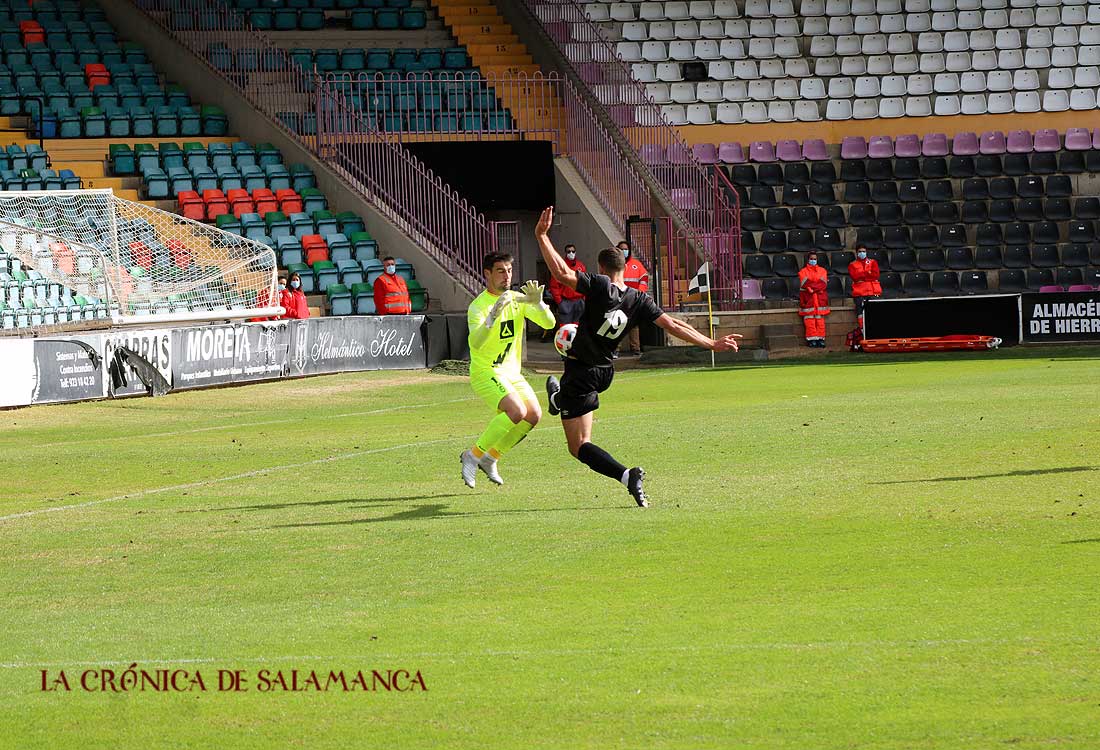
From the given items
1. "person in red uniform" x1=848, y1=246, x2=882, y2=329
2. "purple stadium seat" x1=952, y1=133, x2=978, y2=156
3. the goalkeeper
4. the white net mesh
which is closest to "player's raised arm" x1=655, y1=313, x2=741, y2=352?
the goalkeeper

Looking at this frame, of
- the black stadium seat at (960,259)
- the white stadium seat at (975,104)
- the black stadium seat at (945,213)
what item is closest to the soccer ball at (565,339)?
the black stadium seat at (960,259)

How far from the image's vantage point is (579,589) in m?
8.41

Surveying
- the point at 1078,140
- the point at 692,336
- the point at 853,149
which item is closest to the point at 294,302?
the point at 853,149

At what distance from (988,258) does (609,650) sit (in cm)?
2976

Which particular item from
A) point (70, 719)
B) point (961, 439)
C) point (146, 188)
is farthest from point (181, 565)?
point (146, 188)

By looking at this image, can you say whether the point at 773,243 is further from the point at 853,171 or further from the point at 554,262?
the point at 554,262

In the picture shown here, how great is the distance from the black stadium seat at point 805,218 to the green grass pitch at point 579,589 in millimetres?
18503

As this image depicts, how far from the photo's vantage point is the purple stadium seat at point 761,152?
37.0m

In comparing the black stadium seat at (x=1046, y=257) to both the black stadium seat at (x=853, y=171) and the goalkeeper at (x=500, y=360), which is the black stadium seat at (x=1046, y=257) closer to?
the black stadium seat at (x=853, y=171)

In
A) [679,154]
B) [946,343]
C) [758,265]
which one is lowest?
[946,343]

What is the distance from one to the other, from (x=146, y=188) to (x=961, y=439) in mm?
22235

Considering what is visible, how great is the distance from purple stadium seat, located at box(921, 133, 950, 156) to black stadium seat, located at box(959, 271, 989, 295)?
421cm

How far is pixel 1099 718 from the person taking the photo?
5.71 m

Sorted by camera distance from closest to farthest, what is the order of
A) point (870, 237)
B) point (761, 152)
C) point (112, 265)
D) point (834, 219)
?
point (112, 265)
point (870, 237)
point (834, 219)
point (761, 152)
